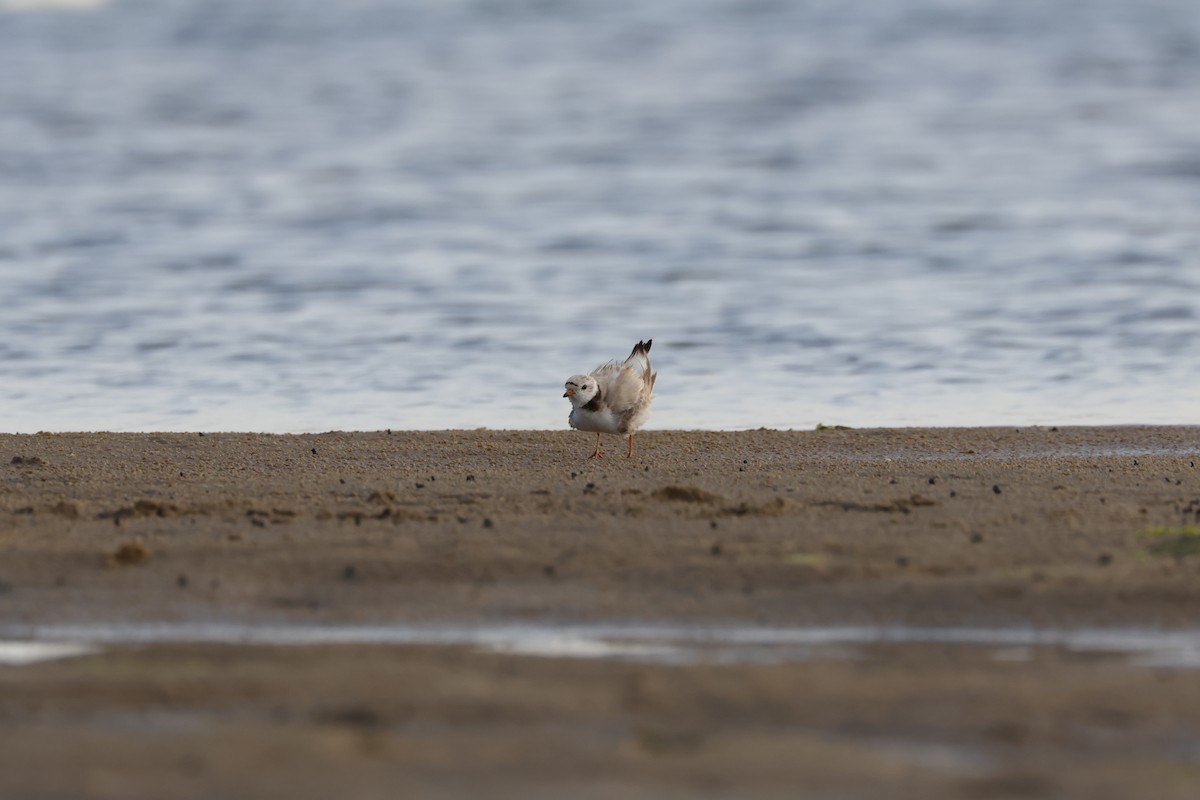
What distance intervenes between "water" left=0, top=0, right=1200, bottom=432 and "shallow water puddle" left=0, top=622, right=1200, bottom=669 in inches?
184

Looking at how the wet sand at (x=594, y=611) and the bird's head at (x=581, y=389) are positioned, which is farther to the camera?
the bird's head at (x=581, y=389)

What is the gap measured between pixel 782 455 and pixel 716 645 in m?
3.63

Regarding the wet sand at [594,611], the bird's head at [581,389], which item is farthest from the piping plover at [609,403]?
the wet sand at [594,611]

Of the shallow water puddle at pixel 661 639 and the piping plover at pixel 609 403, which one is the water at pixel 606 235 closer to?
the piping plover at pixel 609 403

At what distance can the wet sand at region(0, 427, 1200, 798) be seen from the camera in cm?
386

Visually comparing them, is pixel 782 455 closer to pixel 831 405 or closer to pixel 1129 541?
pixel 831 405

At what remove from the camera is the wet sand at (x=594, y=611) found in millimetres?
3857

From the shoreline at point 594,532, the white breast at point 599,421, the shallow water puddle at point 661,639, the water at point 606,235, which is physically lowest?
the shallow water puddle at point 661,639

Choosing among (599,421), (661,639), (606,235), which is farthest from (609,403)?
(606,235)

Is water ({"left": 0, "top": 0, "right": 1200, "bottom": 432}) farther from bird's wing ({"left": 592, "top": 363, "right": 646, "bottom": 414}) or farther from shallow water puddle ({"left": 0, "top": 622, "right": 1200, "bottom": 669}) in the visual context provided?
shallow water puddle ({"left": 0, "top": 622, "right": 1200, "bottom": 669})

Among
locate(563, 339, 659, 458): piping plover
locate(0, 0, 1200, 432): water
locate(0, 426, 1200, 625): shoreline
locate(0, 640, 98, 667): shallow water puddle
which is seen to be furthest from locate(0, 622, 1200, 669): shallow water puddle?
locate(0, 0, 1200, 432): water

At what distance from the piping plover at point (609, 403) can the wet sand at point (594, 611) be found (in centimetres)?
33

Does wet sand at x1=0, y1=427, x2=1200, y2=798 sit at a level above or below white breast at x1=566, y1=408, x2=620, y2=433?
below

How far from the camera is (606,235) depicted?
17344 millimetres
